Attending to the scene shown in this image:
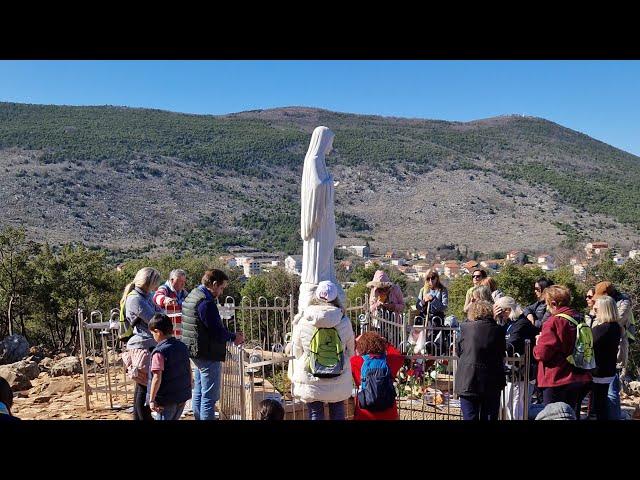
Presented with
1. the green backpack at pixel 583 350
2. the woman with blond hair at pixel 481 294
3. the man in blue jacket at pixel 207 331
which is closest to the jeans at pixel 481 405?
the green backpack at pixel 583 350

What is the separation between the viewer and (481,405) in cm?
491

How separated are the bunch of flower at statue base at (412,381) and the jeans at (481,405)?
8.29ft

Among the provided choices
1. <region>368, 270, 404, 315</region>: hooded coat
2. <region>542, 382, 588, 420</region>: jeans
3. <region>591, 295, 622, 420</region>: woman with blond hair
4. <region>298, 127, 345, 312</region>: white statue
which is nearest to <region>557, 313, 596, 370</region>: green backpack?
<region>542, 382, 588, 420</region>: jeans

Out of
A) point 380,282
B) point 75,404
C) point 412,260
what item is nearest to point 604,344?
point 380,282

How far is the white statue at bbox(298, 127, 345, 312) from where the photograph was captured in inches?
262

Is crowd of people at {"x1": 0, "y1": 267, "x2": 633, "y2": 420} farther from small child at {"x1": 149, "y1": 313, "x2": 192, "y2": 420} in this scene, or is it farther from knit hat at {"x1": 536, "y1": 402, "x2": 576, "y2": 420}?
knit hat at {"x1": 536, "y1": 402, "x2": 576, "y2": 420}

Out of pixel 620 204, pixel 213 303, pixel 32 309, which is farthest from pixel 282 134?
pixel 213 303

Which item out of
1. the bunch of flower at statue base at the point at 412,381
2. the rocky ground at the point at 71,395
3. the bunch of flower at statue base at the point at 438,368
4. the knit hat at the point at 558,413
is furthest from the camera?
the bunch of flower at statue base at the point at 438,368

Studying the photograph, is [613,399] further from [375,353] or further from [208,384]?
[208,384]

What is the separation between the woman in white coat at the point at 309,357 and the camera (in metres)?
5.12

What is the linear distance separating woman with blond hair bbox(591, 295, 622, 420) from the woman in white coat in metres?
2.16

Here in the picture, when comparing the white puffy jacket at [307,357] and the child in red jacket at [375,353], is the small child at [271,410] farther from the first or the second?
the white puffy jacket at [307,357]

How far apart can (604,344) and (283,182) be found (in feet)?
179
